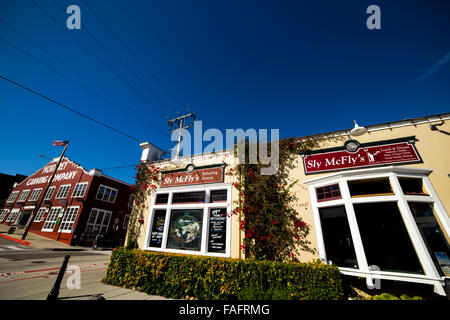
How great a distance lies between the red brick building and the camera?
1945 cm

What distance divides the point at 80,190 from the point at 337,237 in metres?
26.3

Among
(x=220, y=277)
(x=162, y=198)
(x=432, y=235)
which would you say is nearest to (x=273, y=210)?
(x=220, y=277)

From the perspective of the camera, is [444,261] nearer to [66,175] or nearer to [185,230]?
[185,230]

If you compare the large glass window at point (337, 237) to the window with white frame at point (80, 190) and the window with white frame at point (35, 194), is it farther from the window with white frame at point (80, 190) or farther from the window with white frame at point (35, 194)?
the window with white frame at point (35, 194)

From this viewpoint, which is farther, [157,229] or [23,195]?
[23,195]

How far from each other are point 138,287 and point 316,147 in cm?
827

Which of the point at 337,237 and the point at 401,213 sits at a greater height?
the point at 401,213

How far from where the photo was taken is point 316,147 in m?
6.55

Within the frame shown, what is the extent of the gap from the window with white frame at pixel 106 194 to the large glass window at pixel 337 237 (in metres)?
24.9

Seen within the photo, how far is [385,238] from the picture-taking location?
16.6ft

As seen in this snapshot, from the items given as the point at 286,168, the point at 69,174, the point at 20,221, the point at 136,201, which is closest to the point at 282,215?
the point at 286,168

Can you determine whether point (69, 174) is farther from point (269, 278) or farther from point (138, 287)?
point (269, 278)

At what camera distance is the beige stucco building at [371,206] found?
4488 millimetres
